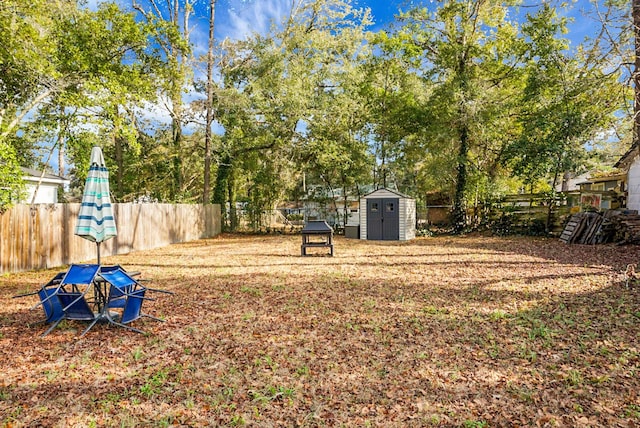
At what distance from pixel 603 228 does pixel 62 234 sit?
51.0 feet

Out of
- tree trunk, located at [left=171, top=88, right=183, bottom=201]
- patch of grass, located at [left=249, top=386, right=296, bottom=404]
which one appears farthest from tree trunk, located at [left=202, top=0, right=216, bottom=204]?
patch of grass, located at [left=249, top=386, right=296, bottom=404]

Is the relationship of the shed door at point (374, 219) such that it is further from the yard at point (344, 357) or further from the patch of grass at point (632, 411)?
the patch of grass at point (632, 411)

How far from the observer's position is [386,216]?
48.9 ft

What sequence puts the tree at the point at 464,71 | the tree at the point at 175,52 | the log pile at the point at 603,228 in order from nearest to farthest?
the log pile at the point at 603,228 < the tree at the point at 175,52 < the tree at the point at 464,71

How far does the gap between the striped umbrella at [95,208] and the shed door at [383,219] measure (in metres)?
11.3

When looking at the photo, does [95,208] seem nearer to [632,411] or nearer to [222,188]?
[632,411]

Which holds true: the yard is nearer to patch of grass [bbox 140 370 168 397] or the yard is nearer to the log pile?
patch of grass [bbox 140 370 168 397]

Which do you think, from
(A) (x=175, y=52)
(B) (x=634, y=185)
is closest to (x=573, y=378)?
(B) (x=634, y=185)

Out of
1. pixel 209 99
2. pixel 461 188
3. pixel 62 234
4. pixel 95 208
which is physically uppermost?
pixel 209 99

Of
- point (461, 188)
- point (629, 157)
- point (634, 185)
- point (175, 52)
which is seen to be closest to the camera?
point (634, 185)

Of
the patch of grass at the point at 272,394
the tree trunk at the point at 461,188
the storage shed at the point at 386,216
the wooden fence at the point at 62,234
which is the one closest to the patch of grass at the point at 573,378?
the patch of grass at the point at 272,394

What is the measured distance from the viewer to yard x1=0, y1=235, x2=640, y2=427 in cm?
277

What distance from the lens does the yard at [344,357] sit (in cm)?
277

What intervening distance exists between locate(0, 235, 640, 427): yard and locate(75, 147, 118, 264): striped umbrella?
1.22 m
